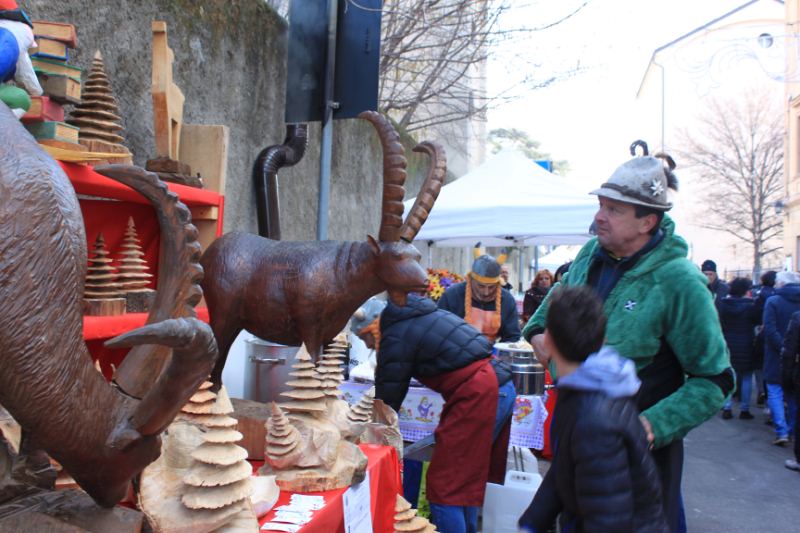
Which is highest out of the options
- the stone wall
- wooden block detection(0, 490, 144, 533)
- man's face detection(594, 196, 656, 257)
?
the stone wall

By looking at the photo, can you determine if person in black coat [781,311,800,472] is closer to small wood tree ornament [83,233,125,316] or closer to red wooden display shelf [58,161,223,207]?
red wooden display shelf [58,161,223,207]

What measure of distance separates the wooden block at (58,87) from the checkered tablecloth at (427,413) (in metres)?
2.54

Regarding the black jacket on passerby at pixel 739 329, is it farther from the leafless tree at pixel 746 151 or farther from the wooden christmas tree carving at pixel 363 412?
the leafless tree at pixel 746 151

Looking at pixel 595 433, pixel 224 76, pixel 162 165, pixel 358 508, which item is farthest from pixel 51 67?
pixel 224 76

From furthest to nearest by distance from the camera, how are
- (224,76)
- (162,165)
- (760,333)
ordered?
1. (760,333)
2. (224,76)
3. (162,165)

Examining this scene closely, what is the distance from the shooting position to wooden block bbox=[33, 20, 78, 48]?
1805 millimetres

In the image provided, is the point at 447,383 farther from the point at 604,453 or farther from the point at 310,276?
the point at 604,453

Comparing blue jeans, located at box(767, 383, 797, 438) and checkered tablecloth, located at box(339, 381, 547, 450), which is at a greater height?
checkered tablecloth, located at box(339, 381, 547, 450)

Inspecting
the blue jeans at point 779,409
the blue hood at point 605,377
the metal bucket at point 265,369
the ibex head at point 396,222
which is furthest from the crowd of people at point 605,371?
the blue jeans at point 779,409

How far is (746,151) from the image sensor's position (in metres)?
22.0

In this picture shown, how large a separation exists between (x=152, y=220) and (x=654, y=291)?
→ 6.52 feet

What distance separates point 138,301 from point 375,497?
119cm

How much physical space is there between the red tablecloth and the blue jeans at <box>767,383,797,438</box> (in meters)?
6.11

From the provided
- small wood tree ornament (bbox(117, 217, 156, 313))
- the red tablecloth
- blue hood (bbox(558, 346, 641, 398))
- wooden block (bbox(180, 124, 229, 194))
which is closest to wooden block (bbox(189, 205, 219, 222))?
wooden block (bbox(180, 124, 229, 194))
